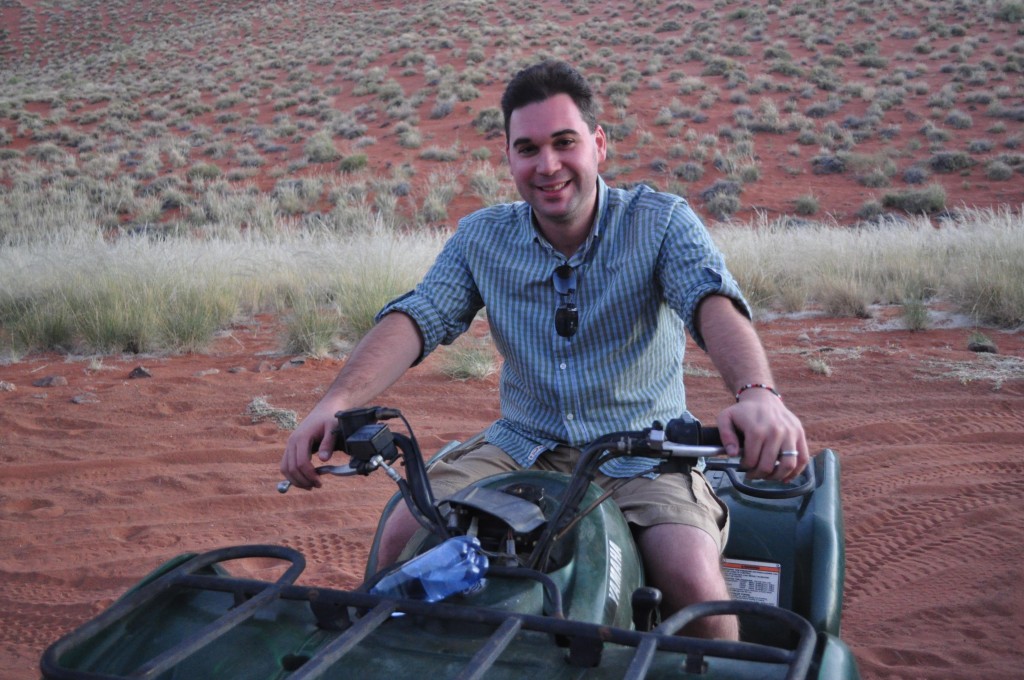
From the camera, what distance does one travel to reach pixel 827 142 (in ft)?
75.7

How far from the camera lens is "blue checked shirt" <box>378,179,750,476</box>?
8.77 feet

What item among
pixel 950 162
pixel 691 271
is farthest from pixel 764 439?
pixel 950 162

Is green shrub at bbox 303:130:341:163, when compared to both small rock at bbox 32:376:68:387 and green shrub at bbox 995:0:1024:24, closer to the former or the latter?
small rock at bbox 32:376:68:387

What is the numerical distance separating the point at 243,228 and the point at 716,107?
51.7ft

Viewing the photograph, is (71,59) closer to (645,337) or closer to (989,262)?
(989,262)

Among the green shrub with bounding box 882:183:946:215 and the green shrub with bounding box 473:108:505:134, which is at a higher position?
the green shrub with bounding box 473:108:505:134

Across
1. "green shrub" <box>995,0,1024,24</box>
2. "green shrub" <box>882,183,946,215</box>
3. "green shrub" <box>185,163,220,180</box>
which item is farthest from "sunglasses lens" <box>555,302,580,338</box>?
"green shrub" <box>995,0,1024,24</box>

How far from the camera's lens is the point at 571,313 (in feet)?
8.68

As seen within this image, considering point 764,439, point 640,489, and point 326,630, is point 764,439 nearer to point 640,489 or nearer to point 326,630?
point 640,489

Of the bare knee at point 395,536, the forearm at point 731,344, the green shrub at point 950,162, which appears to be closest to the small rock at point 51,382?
the bare knee at point 395,536

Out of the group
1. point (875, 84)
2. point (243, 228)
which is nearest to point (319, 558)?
point (243, 228)

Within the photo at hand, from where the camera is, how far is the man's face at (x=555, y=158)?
106 inches

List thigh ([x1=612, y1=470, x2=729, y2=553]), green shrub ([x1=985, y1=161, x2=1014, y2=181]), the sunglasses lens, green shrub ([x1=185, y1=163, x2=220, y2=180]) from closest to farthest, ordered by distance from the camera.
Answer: thigh ([x1=612, y1=470, x2=729, y2=553]), the sunglasses lens, green shrub ([x1=985, y1=161, x2=1014, y2=181]), green shrub ([x1=185, y1=163, x2=220, y2=180])

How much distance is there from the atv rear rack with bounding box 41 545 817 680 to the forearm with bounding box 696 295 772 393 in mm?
739
